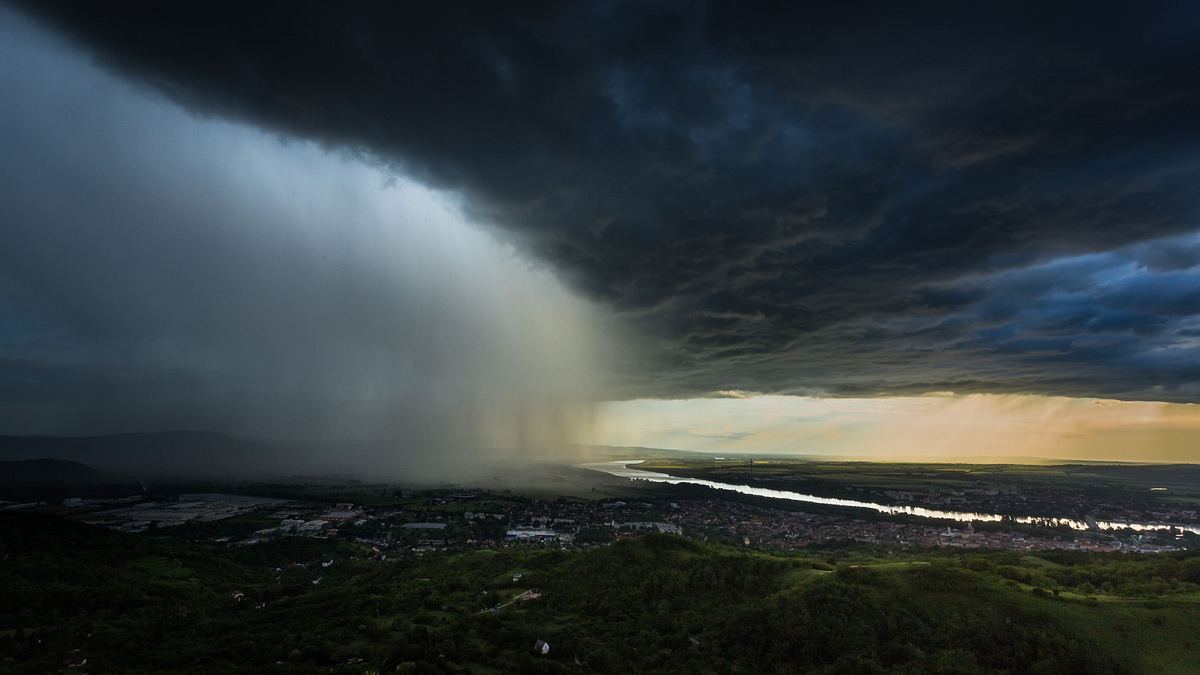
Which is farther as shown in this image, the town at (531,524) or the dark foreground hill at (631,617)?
the town at (531,524)

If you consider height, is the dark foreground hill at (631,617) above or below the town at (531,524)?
above

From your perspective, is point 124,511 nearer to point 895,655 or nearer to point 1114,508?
point 895,655

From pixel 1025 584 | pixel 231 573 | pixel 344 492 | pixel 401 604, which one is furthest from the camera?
pixel 344 492

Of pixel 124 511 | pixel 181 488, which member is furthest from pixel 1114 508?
pixel 181 488

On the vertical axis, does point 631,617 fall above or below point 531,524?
above

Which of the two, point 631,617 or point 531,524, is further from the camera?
point 531,524

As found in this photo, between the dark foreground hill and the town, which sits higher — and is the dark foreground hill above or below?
above

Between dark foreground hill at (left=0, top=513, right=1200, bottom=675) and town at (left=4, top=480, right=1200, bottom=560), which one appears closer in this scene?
→ dark foreground hill at (left=0, top=513, right=1200, bottom=675)

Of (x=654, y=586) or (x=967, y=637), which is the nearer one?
(x=967, y=637)
